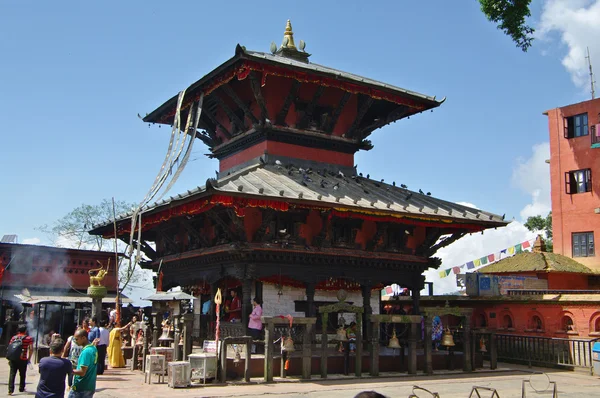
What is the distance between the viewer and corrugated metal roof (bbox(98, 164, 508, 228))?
17.1 m

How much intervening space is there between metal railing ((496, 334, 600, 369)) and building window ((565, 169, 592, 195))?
58.4ft

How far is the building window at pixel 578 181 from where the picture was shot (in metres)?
38.0

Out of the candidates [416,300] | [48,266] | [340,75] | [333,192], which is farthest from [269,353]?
[48,266]

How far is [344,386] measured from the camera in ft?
52.8

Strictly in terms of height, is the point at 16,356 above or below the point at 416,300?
below

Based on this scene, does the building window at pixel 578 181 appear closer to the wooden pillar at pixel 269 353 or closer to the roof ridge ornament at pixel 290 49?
the roof ridge ornament at pixel 290 49

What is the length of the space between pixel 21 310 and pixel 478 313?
1899 centimetres

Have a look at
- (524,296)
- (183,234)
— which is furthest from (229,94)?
(524,296)

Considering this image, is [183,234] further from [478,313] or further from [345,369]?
[478,313]

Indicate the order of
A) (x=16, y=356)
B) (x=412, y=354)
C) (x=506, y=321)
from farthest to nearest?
1. (x=506, y=321)
2. (x=412, y=354)
3. (x=16, y=356)

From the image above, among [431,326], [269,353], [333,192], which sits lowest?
[269,353]

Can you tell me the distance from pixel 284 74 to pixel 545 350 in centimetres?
1302

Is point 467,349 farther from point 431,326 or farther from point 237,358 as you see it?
point 237,358

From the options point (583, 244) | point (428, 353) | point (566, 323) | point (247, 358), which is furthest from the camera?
point (583, 244)
